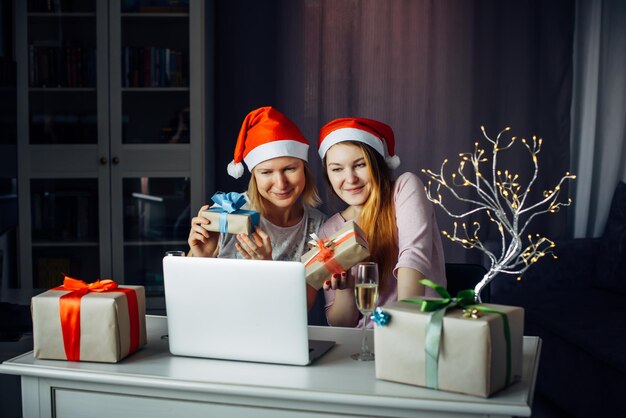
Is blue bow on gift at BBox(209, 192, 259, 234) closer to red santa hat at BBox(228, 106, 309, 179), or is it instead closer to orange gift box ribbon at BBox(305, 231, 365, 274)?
orange gift box ribbon at BBox(305, 231, 365, 274)

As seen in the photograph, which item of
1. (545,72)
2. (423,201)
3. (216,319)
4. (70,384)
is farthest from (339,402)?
(545,72)

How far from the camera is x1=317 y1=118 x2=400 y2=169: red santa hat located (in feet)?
7.05

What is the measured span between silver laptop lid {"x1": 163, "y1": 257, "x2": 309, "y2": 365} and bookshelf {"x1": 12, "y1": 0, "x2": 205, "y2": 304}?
2.32 metres

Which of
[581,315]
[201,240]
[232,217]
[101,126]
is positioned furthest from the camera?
[101,126]

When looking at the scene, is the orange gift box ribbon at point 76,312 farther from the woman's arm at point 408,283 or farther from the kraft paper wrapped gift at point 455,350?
the woman's arm at point 408,283

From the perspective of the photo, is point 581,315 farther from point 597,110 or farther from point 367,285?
point 367,285

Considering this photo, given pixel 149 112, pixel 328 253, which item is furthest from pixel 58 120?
pixel 328 253

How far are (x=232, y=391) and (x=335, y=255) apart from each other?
0.41 metres

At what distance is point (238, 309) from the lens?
1449 millimetres

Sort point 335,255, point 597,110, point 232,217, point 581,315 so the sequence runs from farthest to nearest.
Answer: point 597,110 → point 581,315 → point 232,217 → point 335,255

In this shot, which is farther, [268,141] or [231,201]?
[268,141]

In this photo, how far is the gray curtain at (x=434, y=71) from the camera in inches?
155

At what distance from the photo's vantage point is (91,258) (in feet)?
12.6

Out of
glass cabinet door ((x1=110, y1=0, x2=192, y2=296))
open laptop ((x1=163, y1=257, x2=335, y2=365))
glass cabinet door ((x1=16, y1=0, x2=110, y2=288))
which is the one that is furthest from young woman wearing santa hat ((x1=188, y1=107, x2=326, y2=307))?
glass cabinet door ((x1=16, y1=0, x2=110, y2=288))
